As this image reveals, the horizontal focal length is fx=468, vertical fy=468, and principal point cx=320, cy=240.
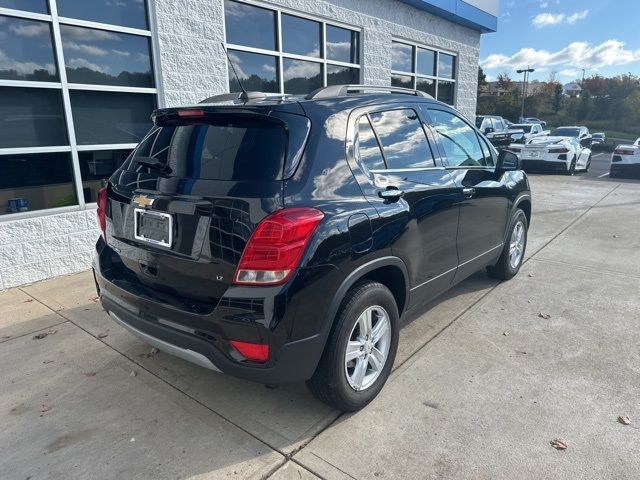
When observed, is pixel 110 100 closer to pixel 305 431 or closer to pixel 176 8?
pixel 176 8

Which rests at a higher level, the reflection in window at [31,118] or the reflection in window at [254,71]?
the reflection in window at [254,71]

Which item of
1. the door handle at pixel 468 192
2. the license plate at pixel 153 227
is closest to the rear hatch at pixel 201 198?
the license plate at pixel 153 227

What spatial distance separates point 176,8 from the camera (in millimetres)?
6070

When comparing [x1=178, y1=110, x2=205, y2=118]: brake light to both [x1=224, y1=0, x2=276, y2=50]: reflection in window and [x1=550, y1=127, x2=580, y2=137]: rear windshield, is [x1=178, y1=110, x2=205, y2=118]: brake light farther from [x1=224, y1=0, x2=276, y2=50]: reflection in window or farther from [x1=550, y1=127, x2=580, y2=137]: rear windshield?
[x1=550, y1=127, x2=580, y2=137]: rear windshield

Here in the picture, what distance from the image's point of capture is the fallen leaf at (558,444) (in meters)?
2.54

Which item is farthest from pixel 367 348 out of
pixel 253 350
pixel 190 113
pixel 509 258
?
pixel 509 258

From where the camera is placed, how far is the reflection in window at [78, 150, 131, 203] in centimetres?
553

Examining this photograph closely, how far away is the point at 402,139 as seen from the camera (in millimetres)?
3248

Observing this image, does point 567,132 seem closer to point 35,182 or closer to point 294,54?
point 294,54

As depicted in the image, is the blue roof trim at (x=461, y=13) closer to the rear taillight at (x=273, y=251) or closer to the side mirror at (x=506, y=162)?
the side mirror at (x=506, y=162)

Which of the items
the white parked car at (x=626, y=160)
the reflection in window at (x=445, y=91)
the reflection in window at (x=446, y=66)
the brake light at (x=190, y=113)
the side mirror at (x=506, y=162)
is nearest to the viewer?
the brake light at (x=190, y=113)

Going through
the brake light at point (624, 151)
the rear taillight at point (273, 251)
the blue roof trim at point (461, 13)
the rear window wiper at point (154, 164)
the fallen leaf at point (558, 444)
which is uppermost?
the blue roof trim at point (461, 13)

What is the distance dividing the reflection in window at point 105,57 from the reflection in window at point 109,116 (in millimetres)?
165

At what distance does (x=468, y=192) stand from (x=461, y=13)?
10.1 meters
